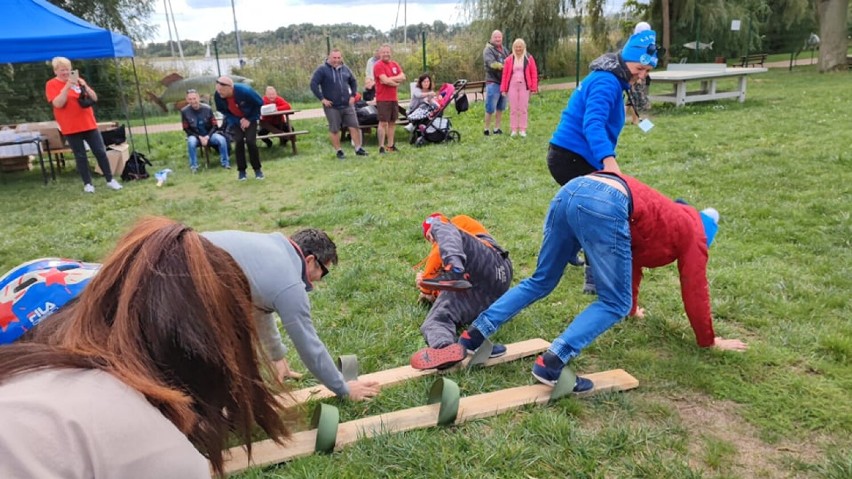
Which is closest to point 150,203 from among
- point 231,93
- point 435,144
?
point 231,93

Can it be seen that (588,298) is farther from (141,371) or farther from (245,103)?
(245,103)

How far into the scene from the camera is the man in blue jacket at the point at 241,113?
8602mm

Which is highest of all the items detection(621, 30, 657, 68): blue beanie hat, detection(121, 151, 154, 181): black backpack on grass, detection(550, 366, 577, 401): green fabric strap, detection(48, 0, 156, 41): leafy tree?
detection(48, 0, 156, 41): leafy tree

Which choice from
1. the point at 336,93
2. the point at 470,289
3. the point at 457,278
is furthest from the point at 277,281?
the point at 336,93

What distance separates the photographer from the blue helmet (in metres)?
2.27

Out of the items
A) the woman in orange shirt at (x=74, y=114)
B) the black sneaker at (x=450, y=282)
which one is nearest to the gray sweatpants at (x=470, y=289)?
the black sneaker at (x=450, y=282)

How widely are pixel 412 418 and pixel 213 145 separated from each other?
28.2 feet

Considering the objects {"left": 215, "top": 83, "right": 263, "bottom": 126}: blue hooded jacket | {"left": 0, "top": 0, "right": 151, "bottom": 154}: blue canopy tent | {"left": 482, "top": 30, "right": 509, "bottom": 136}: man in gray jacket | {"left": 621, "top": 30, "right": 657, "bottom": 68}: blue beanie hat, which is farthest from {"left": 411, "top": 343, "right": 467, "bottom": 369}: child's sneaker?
{"left": 482, "top": 30, "right": 509, "bottom": 136}: man in gray jacket

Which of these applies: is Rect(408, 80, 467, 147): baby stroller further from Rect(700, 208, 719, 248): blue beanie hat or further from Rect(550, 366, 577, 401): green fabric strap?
Rect(550, 366, 577, 401): green fabric strap

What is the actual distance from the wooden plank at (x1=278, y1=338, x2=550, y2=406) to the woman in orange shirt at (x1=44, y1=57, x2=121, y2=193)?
6.99m

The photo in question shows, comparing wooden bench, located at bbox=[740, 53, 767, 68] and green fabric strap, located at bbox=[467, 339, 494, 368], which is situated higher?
wooden bench, located at bbox=[740, 53, 767, 68]

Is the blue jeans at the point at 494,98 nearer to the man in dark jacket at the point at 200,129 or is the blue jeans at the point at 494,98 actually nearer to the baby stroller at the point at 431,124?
the baby stroller at the point at 431,124

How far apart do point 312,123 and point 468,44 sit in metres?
9.37

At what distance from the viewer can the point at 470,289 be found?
12.1ft
